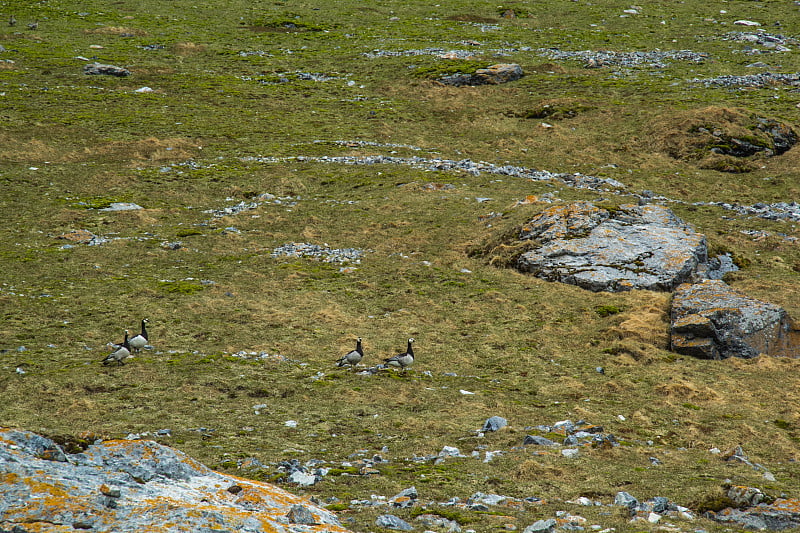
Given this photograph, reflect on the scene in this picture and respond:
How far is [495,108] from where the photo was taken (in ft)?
159

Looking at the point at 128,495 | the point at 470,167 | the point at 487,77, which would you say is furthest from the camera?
the point at 487,77

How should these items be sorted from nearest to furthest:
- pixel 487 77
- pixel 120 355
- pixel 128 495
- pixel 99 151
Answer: pixel 128 495
pixel 120 355
pixel 99 151
pixel 487 77

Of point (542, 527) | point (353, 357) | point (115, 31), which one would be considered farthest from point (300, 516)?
point (115, 31)

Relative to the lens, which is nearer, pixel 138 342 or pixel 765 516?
pixel 765 516

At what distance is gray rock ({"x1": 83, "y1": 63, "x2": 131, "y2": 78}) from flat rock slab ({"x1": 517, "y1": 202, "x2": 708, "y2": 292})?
42.0 m

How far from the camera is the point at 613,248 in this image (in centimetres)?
2555

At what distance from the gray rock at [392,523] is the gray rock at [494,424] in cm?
513

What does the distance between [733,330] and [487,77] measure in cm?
3805

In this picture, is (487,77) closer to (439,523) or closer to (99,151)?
(99,151)

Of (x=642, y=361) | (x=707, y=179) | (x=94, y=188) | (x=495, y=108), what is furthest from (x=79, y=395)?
(x=495, y=108)

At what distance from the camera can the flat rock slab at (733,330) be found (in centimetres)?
1948

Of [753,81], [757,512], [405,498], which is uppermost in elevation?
[753,81]

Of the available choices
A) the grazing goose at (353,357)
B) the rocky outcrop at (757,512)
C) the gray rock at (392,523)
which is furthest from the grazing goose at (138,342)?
the rocky outcrop at (757,512)

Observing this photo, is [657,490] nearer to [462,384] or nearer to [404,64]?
[462,384]
